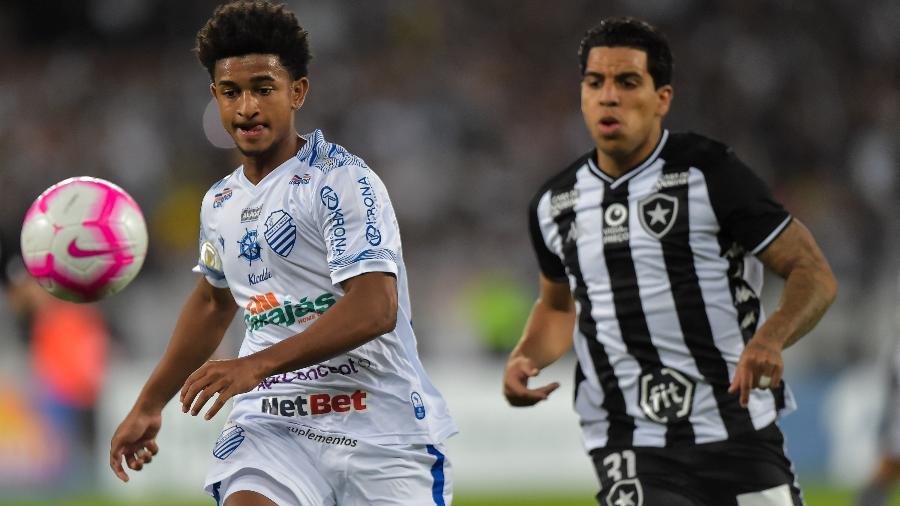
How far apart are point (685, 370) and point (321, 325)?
60.3 inches

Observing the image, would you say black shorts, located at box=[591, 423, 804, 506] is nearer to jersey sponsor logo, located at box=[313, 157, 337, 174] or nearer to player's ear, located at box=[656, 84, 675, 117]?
player's ear, located at box=[656, 84, 675, 117]

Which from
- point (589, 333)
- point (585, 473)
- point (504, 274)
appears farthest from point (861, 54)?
point (589, 333)

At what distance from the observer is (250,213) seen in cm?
448

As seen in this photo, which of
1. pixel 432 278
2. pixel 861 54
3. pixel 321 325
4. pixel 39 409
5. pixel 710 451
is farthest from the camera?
pixel 861 54

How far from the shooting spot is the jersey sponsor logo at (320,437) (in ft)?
14.5

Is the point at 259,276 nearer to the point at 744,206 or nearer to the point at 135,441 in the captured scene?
the point at 135,441

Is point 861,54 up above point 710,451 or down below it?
above

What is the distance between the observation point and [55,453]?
12.5 m

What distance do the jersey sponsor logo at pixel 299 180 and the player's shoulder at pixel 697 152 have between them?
4.68ft

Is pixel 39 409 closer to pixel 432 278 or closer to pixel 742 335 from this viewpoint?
pixel 432 278

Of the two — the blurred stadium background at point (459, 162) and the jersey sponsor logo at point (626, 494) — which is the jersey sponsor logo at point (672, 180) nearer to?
the jersey sponsor logo at point (626, 494)

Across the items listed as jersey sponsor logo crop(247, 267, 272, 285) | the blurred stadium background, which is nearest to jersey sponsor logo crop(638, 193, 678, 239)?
jersey sponsor logo crop(247, 267, 272, 285)

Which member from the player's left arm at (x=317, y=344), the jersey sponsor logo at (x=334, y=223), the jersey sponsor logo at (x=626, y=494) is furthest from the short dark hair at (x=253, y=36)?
the jersey sponsor logo at (x=626, y=494)

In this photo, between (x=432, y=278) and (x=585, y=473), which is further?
(x=432, y=278)
